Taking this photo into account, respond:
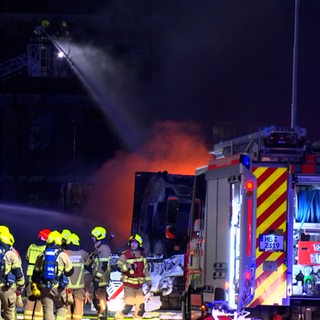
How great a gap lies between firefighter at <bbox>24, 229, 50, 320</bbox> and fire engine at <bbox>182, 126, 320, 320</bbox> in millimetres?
3113

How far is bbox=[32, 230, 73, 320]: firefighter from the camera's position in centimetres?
1098

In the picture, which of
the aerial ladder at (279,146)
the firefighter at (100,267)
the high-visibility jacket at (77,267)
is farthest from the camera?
the firefighter at (100,267)

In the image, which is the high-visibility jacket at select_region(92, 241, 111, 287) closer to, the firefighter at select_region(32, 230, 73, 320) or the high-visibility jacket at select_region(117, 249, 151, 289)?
the high-visibility jacket at select_region(117, 249, 151, 289)

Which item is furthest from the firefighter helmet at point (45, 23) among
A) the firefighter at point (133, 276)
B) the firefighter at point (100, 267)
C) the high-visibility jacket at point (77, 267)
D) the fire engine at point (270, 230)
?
the fire engine at point (270, 230)

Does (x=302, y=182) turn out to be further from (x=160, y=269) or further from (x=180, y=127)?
(x=180, y=127)

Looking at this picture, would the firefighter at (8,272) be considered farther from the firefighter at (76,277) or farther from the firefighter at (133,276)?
the firefighter at (133,276)

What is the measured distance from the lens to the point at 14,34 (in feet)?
112

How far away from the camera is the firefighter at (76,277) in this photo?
12.2 metres

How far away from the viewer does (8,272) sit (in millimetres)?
10820

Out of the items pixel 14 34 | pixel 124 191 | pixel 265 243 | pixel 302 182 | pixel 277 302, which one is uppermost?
pixel 14 34

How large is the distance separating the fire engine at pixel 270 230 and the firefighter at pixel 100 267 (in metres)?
3.03

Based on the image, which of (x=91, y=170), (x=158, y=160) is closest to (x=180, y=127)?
(x=158, y=160)

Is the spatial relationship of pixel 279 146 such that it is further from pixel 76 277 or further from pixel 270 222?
pixel 76 277

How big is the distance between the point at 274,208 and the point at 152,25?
23.8 metres
